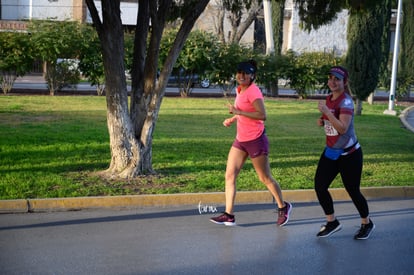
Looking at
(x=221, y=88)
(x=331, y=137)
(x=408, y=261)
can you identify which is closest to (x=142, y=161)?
(x=331, y=137)

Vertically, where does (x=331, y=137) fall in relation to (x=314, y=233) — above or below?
above

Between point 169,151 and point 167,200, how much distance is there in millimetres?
3734

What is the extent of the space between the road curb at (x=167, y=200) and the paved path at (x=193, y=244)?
16cm

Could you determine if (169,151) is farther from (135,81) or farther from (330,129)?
(330,129)

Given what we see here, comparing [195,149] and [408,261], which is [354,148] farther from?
[195,149]

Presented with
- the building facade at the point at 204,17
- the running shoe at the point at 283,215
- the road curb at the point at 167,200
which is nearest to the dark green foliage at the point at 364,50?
the road curb at the point at 167,200

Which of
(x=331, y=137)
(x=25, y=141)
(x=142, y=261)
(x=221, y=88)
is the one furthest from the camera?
(x=221, y=88)

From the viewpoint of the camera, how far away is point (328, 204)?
754 cm

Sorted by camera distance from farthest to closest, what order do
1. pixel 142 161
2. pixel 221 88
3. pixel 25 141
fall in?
pixel 221 88, pixel 25 141, pixel 142 161

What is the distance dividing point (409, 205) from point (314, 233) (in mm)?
2367

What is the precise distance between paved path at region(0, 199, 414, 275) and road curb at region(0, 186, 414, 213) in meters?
0.16

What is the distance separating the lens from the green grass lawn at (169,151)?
9.69 metres

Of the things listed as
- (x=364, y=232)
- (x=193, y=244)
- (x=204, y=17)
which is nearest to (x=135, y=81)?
(x=193, y=244)

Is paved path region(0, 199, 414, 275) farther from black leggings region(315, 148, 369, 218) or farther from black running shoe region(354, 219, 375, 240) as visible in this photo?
black leggings region(315, 148, 369, 218)
